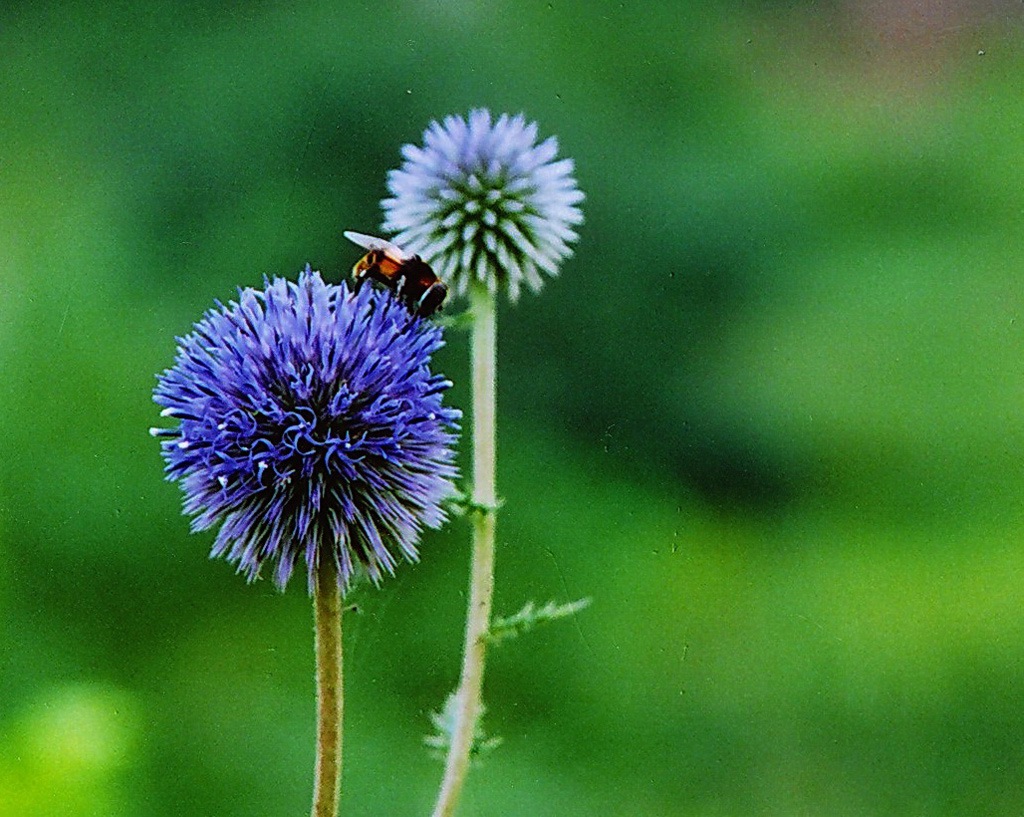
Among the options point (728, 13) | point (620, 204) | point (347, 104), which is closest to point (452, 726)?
point (620, 204)

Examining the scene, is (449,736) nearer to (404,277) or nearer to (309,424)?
(309,424)

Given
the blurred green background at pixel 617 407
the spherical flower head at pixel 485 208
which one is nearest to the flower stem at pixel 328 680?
the blurred green background at pixel 617 407

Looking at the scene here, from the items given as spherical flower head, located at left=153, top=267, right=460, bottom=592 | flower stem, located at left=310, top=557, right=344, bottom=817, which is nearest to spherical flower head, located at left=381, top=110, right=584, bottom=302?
spherical flower head, located at left=153, top=267, right=460, bottom=592

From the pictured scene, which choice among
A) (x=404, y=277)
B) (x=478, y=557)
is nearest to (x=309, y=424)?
(x=404, y=277)

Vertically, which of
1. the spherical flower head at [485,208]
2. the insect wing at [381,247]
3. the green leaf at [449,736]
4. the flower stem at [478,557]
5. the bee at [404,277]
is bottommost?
the green leaf at [449,736]

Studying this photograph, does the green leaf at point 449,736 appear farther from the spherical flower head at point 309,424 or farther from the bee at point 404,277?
the bee at point 404,277

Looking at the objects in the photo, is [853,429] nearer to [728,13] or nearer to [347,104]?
[728,13]

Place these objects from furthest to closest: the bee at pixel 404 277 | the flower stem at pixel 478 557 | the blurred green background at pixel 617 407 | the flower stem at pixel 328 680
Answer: the blurred green background at pixel 617 407 < the flower stem at pixel 478 557 < the bee at pixel 404 277 < the flower stem at pixel 328 680
